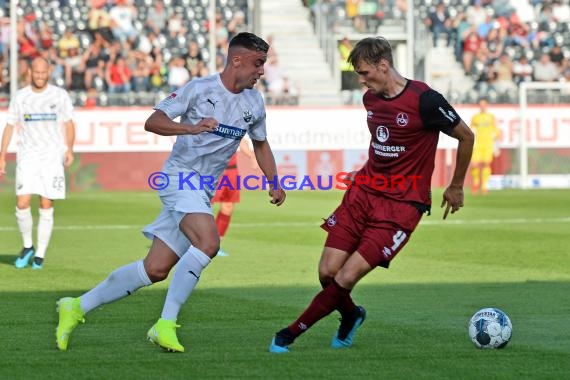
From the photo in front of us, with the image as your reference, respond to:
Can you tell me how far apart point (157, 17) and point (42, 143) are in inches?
744

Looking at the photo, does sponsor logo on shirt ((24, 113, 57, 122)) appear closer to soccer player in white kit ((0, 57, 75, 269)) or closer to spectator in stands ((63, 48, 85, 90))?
soccer player in white kit ((0, 57, 75, 269))

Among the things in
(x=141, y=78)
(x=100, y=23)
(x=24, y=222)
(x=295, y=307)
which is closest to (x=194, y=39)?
(x=100, y=23)

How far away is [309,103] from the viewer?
95.6 feet

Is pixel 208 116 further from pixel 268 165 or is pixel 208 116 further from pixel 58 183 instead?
pixel 58 183

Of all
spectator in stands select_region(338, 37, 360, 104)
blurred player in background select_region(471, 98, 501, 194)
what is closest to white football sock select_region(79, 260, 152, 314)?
blurred player in background select_region(471, 98, 501, 194)

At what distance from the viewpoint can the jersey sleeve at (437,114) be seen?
755 cm

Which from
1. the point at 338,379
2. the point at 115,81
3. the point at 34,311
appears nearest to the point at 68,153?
the point at 34,311

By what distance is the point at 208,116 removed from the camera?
778cm

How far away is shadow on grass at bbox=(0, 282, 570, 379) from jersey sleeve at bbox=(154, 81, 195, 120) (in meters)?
1.48

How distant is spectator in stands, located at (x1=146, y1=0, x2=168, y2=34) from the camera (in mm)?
31484

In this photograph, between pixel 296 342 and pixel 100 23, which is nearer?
Answer: pixel 296 342

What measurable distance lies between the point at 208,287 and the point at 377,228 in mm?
4106

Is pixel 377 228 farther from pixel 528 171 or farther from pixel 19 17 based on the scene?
pixel 19 17

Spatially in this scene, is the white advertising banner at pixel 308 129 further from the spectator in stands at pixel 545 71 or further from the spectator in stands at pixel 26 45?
the spectator in stands at pixel 545 71
